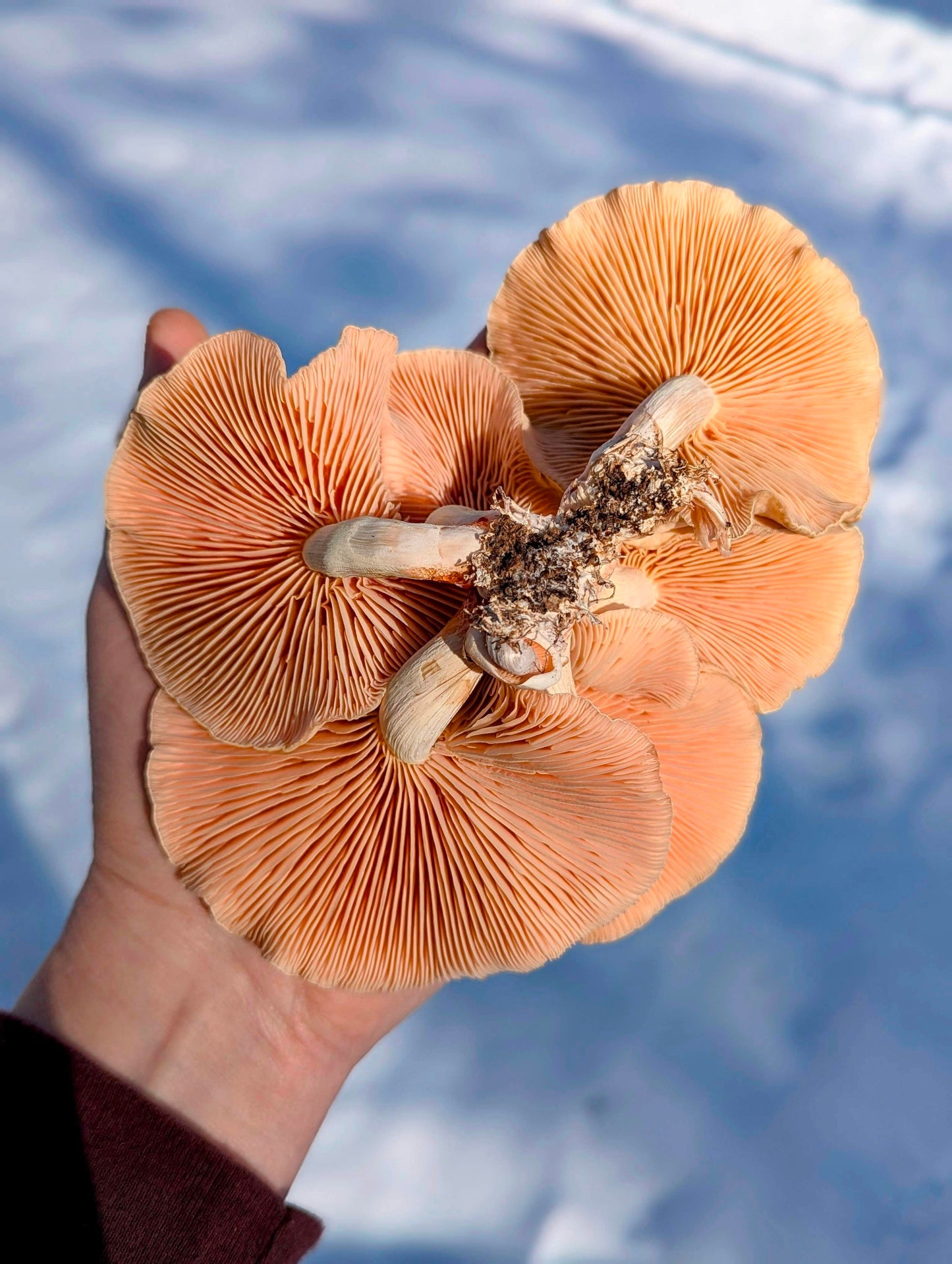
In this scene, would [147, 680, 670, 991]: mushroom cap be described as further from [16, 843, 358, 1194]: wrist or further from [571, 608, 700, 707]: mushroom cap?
[16, 843, 358, 1194]: wrist

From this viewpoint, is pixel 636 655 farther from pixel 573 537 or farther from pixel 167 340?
pixel 167 340

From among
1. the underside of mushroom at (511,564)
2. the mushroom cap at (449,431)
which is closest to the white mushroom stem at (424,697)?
the underside of mushroom at (511,564)

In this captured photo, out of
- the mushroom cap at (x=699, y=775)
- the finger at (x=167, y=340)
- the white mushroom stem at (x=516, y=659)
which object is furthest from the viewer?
the finger at (x=167, y=340)

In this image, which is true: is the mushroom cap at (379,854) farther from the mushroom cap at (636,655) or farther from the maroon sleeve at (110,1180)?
the maroon sleeve at (110,1180)

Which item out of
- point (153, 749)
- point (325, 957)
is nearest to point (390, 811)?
point (325, 957)

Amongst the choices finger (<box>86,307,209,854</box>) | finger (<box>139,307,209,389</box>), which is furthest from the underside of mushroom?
finger (<box>139,307,209,389</box>)

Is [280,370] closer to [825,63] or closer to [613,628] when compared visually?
[613,628]
